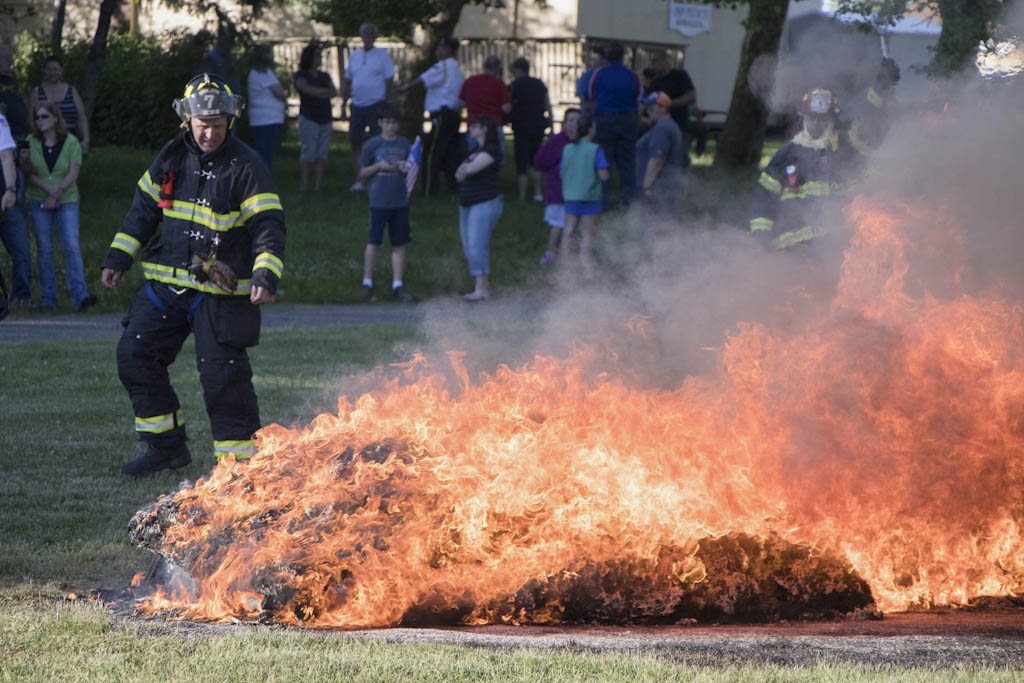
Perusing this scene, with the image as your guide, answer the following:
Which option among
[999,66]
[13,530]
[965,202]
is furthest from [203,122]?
[999,66]

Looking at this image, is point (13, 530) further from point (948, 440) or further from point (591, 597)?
point (948, 440)

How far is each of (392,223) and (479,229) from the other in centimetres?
93

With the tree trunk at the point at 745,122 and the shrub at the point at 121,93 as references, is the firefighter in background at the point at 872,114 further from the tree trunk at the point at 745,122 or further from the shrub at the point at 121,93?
the shrub at the point at 121,93

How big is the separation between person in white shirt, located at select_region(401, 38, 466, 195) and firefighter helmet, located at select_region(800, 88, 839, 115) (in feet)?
34.4

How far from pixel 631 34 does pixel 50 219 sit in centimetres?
2105

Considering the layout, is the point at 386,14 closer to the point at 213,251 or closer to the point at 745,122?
the point at 745,122

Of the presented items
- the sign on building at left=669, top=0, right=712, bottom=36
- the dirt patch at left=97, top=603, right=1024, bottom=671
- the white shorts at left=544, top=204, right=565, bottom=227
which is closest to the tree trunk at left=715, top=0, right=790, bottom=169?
the white shorts at left=544, top=204, right=565, bottom=227

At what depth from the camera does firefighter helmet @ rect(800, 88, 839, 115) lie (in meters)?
8.06

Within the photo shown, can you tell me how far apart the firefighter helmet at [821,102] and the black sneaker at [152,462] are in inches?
176

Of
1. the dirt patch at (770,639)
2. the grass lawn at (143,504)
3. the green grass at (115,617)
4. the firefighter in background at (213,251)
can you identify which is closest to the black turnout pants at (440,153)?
the grass lawn at (143,504)

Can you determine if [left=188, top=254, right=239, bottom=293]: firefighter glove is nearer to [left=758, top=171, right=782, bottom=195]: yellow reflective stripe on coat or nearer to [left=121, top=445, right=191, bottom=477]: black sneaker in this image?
[left=121, top=445, right=191, bottom=477]: black sneaker

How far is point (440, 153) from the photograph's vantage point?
19266 millimetres

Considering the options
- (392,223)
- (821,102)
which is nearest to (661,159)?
(392,223)

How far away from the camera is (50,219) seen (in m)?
12.1
